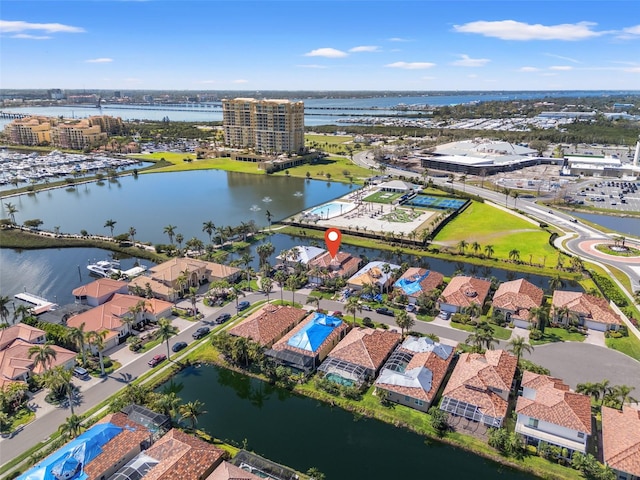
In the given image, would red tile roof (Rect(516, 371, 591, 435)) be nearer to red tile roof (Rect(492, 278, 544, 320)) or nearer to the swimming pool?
red tile roof (Rect(492, 278, 544, 320))

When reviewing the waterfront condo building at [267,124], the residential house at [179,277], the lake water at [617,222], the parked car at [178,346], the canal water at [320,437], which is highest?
the waterfront condo building at [267,124]

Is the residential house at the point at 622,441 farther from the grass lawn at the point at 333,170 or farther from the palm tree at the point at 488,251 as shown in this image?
the grass lawn at the point at 333,170

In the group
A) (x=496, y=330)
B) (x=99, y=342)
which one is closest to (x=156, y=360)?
(x=99, y=342)

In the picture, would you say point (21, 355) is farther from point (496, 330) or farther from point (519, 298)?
point (519, 298)

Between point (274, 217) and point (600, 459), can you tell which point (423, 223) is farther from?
point (600, 459)

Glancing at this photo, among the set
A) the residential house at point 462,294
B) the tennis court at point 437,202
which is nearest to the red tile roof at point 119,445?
the residential house at point 462,294

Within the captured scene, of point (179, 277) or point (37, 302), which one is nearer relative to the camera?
point (37, 302)

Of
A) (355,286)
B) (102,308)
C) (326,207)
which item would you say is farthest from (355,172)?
(102,308)
